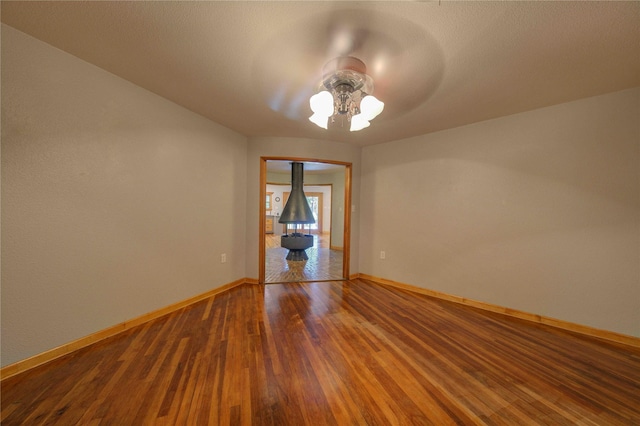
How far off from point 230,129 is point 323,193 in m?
6.55

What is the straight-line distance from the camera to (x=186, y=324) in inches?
78.6

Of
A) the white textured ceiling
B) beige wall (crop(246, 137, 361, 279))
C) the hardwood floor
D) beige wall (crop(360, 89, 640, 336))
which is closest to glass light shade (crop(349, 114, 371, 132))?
the white textured ceiling

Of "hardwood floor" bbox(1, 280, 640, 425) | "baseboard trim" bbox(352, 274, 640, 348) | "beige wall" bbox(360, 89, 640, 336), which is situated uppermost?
"beige wall" bbox(360, 89, 640, 336)

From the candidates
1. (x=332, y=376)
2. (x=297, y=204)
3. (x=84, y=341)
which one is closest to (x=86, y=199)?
(x=84, y=341)

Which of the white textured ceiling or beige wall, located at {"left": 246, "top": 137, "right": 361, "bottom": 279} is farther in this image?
beige wall, located at {"left": 246, "top": 137, "right": 361, "bottom": 279}

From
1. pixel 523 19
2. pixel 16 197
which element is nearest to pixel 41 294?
pixel 16 197

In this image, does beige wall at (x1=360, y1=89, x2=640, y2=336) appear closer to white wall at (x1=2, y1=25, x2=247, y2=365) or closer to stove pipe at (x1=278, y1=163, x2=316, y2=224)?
stove pipe at (x1=278, y1=163, x2=316, y2=224)

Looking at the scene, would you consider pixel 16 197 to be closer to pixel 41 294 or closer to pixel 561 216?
pixel 41 294

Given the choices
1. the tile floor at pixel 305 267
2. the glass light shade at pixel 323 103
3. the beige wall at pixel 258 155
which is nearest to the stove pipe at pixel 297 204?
the tile floor at pixel 305 267

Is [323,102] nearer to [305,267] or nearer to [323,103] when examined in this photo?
[323,103]

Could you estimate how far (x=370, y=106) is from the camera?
1478 mm

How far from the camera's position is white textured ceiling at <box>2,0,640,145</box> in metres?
1.12

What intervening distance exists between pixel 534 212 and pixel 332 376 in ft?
8.29

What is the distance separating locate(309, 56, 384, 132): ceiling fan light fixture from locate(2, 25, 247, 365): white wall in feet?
5.34
